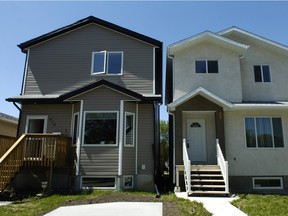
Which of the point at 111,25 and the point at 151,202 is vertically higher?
the point at 111,25

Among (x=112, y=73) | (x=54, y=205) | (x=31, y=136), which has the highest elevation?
(x=112, y=73)

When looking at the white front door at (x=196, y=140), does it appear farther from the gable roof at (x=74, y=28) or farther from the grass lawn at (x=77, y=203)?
the gable roof at (x=74, y=28)

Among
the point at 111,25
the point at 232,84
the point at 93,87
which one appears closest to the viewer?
the point at 93,87

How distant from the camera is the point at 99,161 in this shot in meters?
12.3

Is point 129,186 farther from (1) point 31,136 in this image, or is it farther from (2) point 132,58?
(2) point 132,58

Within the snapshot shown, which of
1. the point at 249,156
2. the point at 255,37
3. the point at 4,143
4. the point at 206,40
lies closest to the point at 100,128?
the point at 4,143

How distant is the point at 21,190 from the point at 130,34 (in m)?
9.77

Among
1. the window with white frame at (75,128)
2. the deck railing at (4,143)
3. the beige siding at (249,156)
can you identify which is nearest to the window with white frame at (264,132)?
the beige siding at (249,156)

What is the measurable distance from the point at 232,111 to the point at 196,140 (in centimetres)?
235

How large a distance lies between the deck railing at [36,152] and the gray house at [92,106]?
44 mm

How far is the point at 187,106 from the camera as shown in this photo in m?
13.0

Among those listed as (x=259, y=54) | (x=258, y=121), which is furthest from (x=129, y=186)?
(x=259, y=54)

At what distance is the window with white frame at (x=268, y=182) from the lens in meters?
12.8

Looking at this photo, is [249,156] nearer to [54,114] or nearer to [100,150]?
[100,150]
